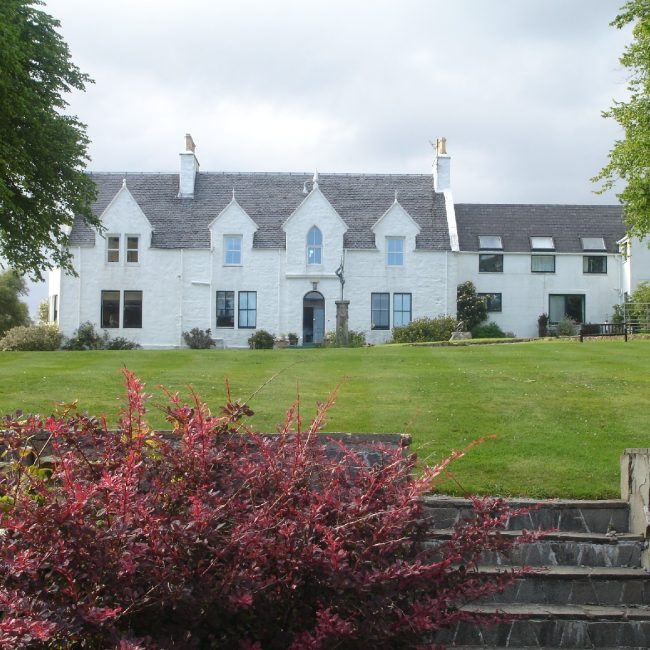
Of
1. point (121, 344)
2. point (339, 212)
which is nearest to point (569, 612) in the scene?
point (121, 344)

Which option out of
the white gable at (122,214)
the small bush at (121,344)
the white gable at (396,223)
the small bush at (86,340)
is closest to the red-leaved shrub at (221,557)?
the small bush at (121,344)

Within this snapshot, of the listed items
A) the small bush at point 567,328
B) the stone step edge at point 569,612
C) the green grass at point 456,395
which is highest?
the small bush at point 567,328

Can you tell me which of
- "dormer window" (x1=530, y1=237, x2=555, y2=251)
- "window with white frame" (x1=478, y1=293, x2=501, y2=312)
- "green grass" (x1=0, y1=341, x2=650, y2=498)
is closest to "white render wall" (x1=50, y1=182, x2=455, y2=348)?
"window with white frame" (x1=478, y1=293, x2=501, y2=312)

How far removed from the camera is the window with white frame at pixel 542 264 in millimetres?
47156

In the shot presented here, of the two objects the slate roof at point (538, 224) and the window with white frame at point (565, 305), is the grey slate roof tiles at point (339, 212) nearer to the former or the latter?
the slate roof at point (538, 224)

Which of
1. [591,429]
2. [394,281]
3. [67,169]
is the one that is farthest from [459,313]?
[591,429]

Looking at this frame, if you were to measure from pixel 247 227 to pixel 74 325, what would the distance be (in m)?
10.8

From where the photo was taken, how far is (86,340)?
134 ft

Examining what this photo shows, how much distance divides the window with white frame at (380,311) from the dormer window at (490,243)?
7.91 metres

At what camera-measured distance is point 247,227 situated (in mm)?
43312

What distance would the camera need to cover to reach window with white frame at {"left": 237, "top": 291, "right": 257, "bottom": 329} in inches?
1689

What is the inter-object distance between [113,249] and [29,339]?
25.7 ft

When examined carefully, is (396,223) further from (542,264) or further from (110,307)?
(110,307)

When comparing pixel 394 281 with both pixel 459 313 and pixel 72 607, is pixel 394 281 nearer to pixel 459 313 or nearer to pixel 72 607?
pixel 459 313
